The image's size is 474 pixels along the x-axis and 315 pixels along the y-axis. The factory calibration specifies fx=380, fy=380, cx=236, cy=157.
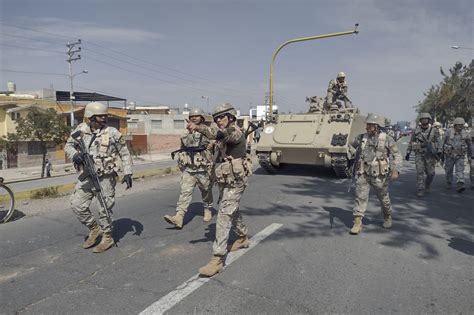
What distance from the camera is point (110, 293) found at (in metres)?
3.48

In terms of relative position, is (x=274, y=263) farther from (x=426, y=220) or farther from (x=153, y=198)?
(x=153, y=198)

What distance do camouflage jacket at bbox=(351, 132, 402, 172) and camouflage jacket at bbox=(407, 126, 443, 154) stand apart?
329 centimetres

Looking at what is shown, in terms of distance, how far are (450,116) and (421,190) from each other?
42095 millimetres

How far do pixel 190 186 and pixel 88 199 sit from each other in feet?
5.22

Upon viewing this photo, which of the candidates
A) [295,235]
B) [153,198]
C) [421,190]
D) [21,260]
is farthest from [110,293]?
[421,190]

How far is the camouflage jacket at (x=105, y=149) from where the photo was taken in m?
4.55

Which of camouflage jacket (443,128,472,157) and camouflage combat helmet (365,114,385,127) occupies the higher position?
camouflage combat helmet (365,114,385,127)

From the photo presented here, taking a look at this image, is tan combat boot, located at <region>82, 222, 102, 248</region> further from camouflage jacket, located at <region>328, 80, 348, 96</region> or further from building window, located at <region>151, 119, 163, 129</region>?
building window, located at <region>151, 119, 163, 129</region>

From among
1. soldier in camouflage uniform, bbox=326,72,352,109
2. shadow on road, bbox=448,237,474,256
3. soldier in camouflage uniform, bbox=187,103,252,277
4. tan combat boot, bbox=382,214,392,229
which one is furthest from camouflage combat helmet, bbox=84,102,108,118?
soldier in camouflage uniform, bbox=326,72,352,109

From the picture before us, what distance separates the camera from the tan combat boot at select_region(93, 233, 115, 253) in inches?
179

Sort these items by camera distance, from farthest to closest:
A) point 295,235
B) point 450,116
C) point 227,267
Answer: point 450,116 < point 295,235 < point 227,267

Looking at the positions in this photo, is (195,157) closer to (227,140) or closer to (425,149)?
(227,140)

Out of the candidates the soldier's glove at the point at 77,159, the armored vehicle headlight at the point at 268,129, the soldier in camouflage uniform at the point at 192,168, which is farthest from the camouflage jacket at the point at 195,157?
the armored vehicle headlight at the point at 268,129

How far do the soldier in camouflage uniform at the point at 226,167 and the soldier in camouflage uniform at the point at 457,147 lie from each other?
22.5 feet
